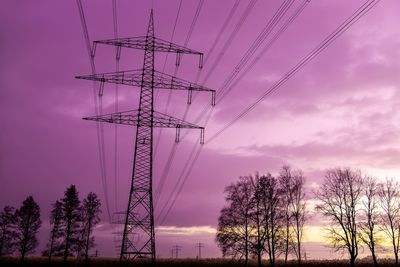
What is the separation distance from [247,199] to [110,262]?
2549 cm

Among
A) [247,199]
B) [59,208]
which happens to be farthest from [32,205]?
[247,199]

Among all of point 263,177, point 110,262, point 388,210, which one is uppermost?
point 263,177

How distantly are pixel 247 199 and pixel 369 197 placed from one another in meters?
13.7

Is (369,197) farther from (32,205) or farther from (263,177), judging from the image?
(32,205)

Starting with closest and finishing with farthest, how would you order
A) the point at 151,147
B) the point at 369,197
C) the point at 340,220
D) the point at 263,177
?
1. the point at 151,147
2. the point at 340,220
3. the point at 369,197
4. the point at 263,177

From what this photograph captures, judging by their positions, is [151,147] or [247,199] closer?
[151,147]

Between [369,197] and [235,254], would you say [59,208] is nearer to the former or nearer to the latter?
[235,254]

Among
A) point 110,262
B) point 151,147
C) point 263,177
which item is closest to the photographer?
point 151,147

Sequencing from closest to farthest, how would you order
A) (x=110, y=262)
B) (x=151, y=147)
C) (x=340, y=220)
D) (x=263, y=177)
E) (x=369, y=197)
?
1. (x=151, y=147)
2. (x=340, y=220)
3. (x=369, y=197)
4. (x=263, y=177)
5. (x=110, y=262)

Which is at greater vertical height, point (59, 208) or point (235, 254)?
point (59, 208)

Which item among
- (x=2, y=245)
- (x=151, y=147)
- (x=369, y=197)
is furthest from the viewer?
(x=2, y=245)

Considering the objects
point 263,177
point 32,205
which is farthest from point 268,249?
point 32,205

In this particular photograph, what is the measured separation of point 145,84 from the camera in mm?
32719

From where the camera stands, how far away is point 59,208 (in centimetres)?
7062
